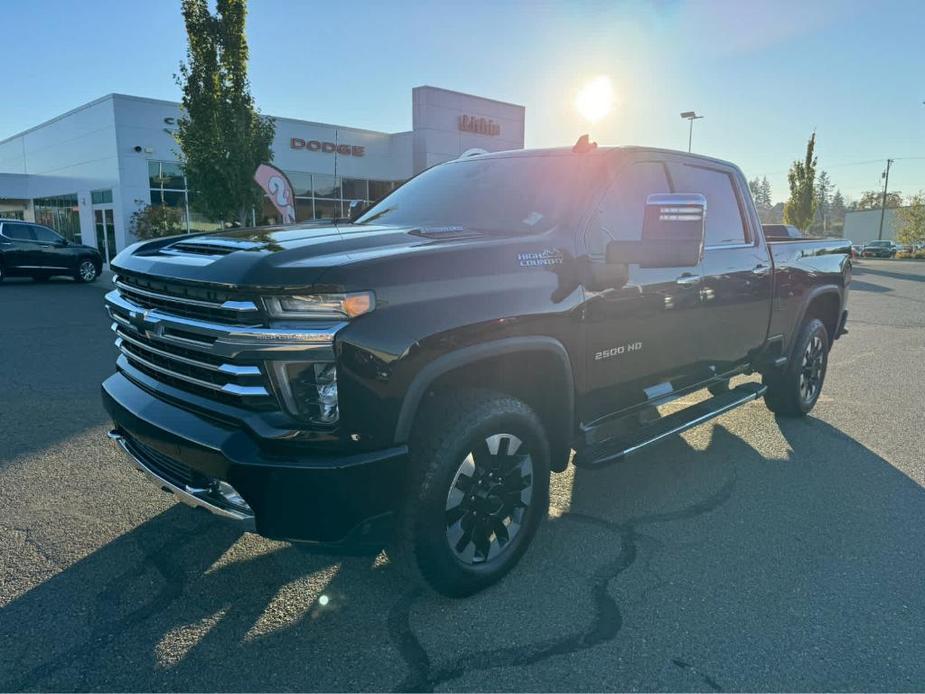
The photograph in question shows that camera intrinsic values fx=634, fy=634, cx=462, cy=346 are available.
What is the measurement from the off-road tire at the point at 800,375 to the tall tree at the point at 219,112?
567 inches

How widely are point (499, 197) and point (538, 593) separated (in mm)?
2098

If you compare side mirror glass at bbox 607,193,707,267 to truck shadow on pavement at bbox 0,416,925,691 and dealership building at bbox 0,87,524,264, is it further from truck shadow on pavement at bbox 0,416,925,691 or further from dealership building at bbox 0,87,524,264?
dealership building at bbox 0,87,524,264

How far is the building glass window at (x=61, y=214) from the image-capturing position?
26578 mm

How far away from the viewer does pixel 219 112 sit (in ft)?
51.8

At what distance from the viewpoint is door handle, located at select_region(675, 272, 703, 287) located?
12.1 ft

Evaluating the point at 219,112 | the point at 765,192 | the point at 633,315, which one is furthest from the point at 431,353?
the point at 765,192

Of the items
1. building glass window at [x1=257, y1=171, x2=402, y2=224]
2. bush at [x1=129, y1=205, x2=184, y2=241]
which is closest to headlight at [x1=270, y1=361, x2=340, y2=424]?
bush at [x1=129, y1=205, x2=184, y2=241]

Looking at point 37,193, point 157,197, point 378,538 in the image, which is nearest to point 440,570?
point 378,538

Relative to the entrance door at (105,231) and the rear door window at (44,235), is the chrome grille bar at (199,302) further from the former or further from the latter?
the entrance door at (105,231)

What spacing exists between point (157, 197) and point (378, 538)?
77.3 feet

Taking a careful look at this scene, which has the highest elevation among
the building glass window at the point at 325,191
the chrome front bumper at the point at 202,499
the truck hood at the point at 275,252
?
the building glass window at the point at 325,191

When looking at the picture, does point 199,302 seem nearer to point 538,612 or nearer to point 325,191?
point 538,612

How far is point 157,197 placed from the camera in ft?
74.3

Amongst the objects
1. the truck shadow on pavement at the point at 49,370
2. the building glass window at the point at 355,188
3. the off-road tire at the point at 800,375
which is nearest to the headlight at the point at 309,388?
the truck shadow on pavement at the point at 49,370
